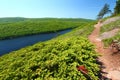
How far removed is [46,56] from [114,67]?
6.85 meters

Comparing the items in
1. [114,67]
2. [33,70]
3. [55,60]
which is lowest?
[114,67]

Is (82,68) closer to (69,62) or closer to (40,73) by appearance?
(69,62)

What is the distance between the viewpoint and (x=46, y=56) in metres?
12.4

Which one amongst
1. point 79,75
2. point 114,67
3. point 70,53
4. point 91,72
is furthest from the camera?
point 114,67

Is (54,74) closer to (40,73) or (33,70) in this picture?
(40,73)

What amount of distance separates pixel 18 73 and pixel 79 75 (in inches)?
151

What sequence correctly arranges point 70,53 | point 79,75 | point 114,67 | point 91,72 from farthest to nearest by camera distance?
point 114,67, point 70,53, point 91,72, point 79,75

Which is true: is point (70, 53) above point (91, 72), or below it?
above

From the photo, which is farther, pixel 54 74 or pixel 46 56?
pixel 46 56

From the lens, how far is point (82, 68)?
11.0 meters

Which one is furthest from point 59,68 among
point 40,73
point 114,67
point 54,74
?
point 114,67

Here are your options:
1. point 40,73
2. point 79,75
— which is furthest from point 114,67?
point 40,73

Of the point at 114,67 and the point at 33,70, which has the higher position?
the point at 33,70

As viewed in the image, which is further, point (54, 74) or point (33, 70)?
point (33, 70)
